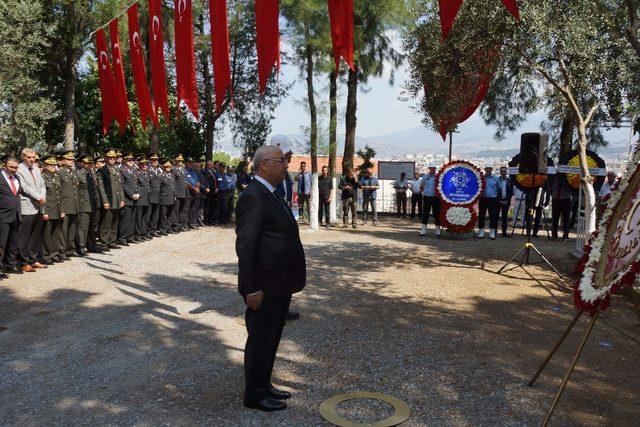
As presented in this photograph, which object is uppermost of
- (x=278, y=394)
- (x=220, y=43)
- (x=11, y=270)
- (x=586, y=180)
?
(x=220, y=43)

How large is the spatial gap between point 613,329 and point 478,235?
8533 mm

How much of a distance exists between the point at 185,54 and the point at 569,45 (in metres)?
6.96

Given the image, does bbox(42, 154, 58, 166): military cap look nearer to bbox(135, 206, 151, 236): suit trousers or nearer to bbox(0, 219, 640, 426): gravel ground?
bbox(0, 219, 640, 426): gravel ground

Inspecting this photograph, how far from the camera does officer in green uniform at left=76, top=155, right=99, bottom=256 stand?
382 inches

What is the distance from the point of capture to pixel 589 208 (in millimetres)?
9328

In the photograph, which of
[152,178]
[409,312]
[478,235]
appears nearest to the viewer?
[409,312]

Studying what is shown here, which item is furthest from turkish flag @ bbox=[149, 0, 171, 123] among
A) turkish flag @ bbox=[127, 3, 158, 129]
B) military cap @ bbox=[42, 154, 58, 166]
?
military cap @ bbox=[42, 154, 58, 166]

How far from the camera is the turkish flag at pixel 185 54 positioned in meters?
9.66

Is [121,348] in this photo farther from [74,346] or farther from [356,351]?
[356,351]

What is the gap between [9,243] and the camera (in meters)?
8.24

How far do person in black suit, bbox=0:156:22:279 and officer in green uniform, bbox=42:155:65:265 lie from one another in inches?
25.4

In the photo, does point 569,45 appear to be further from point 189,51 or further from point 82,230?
point 82,230

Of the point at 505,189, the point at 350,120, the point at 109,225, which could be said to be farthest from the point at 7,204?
the point at 350,120

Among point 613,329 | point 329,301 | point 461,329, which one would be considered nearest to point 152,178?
point 329,301
